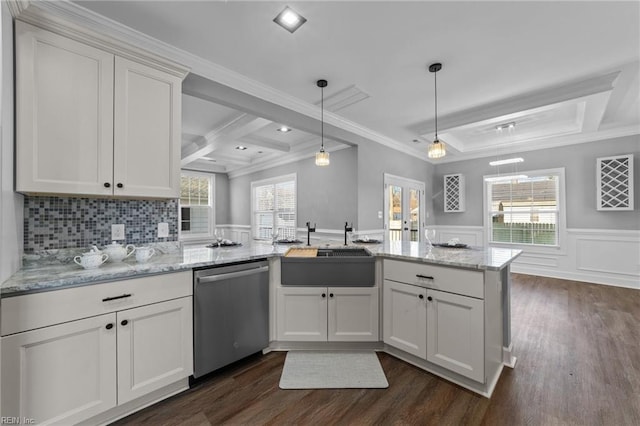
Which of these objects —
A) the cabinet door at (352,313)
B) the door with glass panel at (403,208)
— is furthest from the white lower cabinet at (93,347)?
the door with glass panel at (403,208)

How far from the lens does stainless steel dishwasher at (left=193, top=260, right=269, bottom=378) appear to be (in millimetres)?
1940

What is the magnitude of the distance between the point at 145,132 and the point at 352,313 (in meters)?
2.24

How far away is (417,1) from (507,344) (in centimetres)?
284

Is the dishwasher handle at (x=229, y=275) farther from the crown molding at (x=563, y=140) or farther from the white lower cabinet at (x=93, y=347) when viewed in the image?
the crown molding at (x=563, y=140)

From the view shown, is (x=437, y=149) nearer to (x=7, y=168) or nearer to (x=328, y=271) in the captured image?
(x=328, y=271)

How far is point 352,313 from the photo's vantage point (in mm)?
2406

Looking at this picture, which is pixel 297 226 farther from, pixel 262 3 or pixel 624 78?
pixel 624 78

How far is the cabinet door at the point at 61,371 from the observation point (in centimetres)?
129

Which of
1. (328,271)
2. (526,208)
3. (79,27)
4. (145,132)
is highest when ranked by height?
(79,27)

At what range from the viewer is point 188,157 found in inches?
220

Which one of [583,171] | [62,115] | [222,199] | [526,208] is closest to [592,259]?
[526,208]

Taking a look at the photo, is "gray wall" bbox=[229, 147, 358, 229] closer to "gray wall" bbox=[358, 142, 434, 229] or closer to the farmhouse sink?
"gray wall" bbox=[358, 142, 434, 229]

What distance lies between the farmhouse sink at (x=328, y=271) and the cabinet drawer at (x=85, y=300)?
0.83 metres

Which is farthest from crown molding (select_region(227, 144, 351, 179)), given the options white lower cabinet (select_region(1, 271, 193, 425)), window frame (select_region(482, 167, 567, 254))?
window frame (select_region(482, 167, 567, 254))
